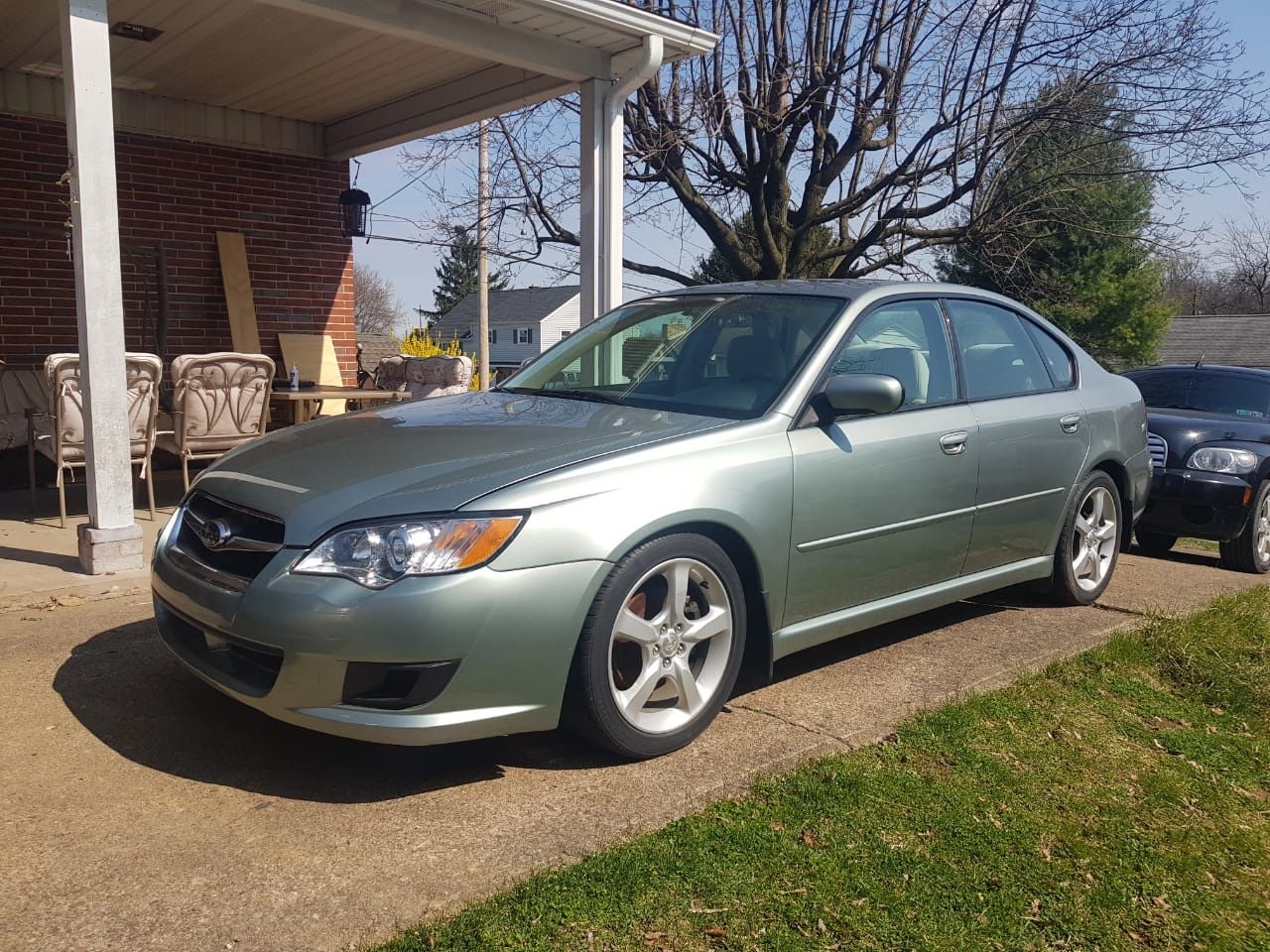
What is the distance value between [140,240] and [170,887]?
8.15m

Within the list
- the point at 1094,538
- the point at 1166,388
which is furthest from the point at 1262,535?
the point at 1094,538

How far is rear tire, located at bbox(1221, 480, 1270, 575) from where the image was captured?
722 cm

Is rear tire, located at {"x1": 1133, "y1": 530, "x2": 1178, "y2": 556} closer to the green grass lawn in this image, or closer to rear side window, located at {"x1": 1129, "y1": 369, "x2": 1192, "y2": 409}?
rear side window, located at {"x1": 1129, "y1": 369, "x2": 1192, "y2": 409}

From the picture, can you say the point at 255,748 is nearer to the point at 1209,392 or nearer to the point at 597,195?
the point at 597,195

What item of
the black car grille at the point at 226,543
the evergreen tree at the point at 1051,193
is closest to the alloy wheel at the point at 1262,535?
the black car grille at the point at 226,543

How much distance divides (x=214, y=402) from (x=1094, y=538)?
543 centimetres

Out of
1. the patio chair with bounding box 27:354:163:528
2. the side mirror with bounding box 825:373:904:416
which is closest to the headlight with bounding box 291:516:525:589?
the side mirror with bounding box 825:373:904:416

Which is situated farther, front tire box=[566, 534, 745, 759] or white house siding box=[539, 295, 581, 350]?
white house siding box=[539, 295, 581, 350]

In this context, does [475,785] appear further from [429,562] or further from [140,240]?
[140,240]

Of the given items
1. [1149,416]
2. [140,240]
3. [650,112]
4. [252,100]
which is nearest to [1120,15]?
[650,112]

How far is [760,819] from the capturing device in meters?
2.99

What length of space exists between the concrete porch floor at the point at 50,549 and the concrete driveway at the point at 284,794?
0.57 metres

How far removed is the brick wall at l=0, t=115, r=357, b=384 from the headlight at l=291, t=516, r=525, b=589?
23.5 feet

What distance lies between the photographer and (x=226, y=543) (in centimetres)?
330
